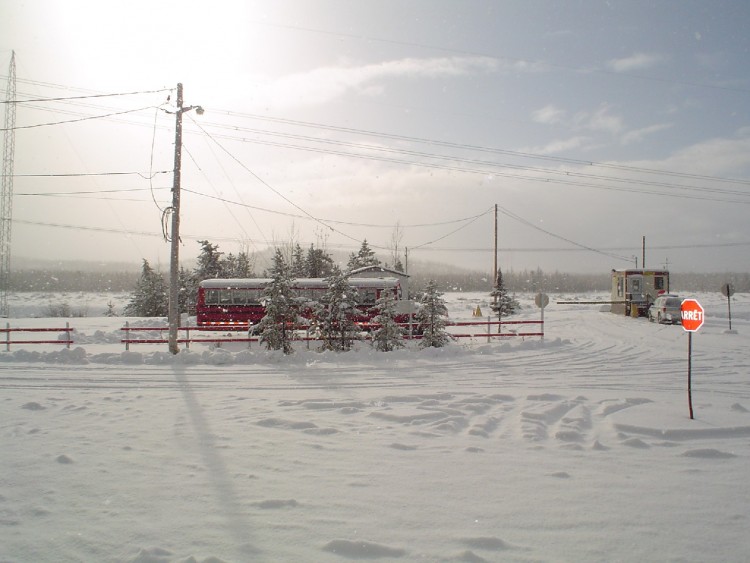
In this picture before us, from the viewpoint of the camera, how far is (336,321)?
16.7 meters

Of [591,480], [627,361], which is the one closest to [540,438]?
[591,480]

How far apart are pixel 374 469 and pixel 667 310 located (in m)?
29.0

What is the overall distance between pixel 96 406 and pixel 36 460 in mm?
3102

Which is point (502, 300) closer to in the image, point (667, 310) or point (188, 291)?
point (667, 310)

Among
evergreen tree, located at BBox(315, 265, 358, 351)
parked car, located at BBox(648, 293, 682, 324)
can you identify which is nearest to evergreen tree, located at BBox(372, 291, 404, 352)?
evergreen tree, located at BBox(315, 265, 358, 351)

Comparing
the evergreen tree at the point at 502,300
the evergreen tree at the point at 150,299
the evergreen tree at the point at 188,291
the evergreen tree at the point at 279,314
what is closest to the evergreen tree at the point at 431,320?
the evergreen tree at the point at 279,314

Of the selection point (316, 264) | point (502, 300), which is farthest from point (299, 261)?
point (502, 300)

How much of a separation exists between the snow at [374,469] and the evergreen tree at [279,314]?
13.6 ft

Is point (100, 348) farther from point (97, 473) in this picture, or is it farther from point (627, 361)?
point (627, 361)

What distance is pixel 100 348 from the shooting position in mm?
17141

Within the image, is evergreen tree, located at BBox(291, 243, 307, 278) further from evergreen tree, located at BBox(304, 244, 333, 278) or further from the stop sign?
the stop sign

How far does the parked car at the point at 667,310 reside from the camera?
28.3 m

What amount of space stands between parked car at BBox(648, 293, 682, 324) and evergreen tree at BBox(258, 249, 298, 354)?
2380 cm

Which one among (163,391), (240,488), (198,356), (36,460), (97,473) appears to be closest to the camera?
(240,488)
